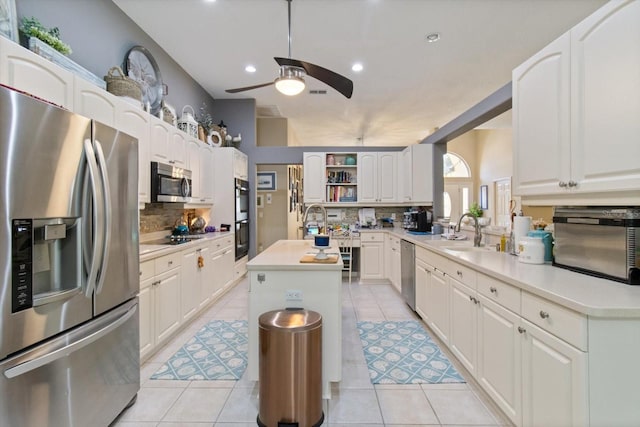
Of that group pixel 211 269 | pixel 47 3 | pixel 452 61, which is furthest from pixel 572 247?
pixel 47 3

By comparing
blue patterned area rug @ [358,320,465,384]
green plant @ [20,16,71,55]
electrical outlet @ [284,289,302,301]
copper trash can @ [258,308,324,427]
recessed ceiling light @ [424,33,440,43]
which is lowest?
blue patterned area rug @ [358,320,465,384]

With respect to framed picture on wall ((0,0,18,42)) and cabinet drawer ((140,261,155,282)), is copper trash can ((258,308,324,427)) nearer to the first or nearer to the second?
cabinet drawer ((140,261,155,282))

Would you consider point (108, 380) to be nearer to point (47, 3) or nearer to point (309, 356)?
point (309, 356)

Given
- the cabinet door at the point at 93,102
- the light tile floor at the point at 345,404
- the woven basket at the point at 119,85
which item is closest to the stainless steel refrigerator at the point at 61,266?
the light tile floor at the point at 345,404

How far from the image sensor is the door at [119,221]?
162 centimetres

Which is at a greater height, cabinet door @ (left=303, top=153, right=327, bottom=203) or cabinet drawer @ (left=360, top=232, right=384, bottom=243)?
cabinet door @ (left=303, top=153, right=327, bottom=203)

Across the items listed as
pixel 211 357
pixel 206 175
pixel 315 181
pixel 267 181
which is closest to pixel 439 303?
pixel 211 357

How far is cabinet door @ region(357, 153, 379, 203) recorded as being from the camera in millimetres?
5578

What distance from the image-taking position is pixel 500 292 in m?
1.76

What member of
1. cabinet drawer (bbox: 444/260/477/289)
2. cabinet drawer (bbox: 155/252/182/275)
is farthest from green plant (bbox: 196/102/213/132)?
cabinet drawer (bbox: 444/260/477/289)

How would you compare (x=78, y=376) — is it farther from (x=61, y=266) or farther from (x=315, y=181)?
(x=315, y=181)

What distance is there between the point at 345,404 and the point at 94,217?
1815mm

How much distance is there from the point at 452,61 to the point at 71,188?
4197 mm

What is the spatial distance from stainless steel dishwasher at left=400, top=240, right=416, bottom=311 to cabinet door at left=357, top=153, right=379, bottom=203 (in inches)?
61.9
